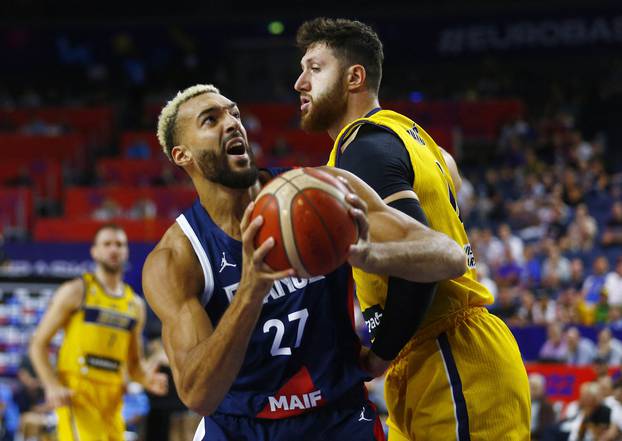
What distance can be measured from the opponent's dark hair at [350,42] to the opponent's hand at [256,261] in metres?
1.45

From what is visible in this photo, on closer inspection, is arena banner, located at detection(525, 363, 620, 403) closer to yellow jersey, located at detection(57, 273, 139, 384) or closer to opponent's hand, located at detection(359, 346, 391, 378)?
yellow jersey, located at detection(57, 273, 139, 384)

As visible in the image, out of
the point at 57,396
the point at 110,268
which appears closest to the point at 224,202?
the point at 57,396

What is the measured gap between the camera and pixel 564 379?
404 inches

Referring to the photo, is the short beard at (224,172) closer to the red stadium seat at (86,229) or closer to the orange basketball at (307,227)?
the orange basketball at (307,227)

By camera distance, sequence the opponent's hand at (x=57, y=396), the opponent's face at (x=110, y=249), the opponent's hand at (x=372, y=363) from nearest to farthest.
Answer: the opponent's hand at (x=372, y=363)
the opponent's hand at (x=57, y=396)
the opponent's face at (x=110, y=249)

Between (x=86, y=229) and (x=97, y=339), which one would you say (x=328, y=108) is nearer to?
(x=97, y=339)

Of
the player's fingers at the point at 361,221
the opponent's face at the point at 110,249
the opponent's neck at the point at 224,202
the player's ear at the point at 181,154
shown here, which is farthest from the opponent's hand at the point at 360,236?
the opponent's face at the point at 110,249

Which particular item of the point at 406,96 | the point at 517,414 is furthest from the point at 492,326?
the point at 406,96

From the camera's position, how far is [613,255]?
1437 cm

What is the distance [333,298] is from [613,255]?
1142cm

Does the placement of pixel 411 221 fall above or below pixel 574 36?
below

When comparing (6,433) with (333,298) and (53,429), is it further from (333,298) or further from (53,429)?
(333,298)

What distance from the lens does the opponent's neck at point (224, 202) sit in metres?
3.90

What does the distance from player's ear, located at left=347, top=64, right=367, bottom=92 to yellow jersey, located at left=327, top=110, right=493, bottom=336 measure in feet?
0.64
